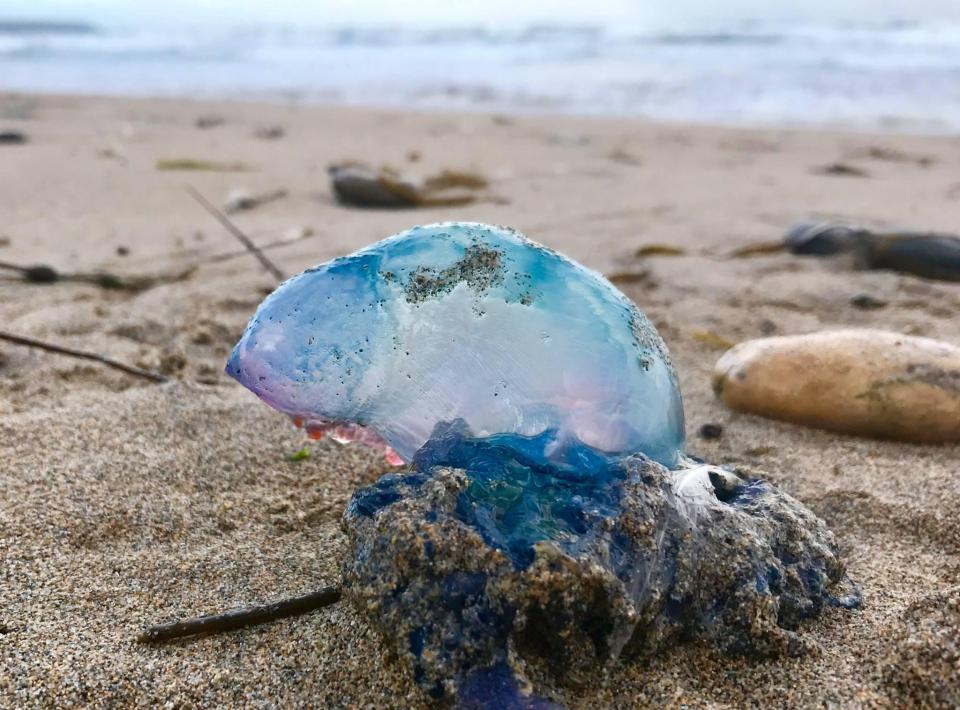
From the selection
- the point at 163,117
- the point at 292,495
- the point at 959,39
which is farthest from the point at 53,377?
the point at 959,39

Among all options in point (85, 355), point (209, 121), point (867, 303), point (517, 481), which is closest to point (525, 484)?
point (517, 481)

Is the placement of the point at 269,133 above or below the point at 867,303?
below

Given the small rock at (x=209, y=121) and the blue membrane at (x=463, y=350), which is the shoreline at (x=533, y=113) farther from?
the blue membrane at (x=463, y=350)

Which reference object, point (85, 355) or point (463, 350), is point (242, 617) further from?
point (85, 355)

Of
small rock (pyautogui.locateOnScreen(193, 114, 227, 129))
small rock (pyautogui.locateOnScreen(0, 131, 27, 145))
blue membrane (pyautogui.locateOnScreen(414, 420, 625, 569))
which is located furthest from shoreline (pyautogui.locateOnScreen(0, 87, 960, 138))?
blue membrane (pyautogui.locateOnScreen(414, 420, 625, 569))

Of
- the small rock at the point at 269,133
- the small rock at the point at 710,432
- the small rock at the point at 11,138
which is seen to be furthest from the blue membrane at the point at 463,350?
the small rock at the point at 269,133

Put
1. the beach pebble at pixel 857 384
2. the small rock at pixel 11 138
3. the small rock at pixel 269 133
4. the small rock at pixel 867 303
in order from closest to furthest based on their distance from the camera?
the beach pebble at pixel 857 384, the small rock at pixel 867 303, the small rock at pixel 11 138, the small rock at pixel 269 133

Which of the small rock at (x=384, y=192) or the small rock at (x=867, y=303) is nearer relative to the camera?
the small rock at (x=867, y=303)
